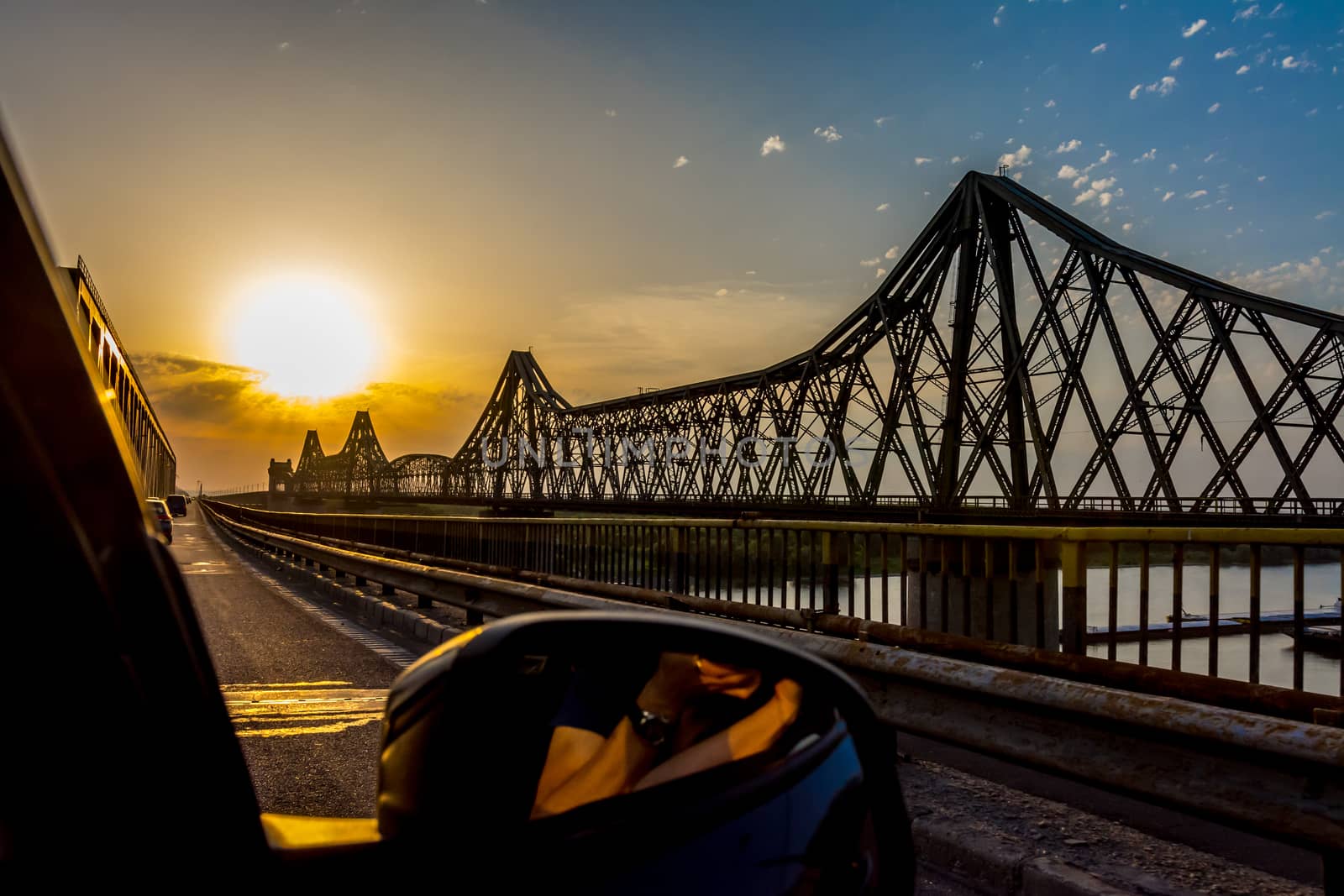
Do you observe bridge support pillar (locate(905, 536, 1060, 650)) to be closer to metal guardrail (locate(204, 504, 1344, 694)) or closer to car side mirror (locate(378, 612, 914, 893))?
metal guardrail (locate(204, 504, 1344, 694))

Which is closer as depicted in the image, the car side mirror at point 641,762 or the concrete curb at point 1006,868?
the car side mirror at point 641,762

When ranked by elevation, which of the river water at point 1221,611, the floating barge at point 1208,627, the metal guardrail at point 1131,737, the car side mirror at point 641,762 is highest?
the car side mirror at point 641,762

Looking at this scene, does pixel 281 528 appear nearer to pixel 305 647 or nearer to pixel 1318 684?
pixel 305 647

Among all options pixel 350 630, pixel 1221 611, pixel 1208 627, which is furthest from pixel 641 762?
pixel 1221 611

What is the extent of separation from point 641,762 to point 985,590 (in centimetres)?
593

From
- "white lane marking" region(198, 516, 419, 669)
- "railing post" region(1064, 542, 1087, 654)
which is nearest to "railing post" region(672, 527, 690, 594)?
"white lane marking" region(198, 516, 419, 669)

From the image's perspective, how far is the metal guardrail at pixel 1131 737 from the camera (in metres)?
3.13

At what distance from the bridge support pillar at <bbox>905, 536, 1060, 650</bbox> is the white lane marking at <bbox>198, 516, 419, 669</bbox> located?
4570mm

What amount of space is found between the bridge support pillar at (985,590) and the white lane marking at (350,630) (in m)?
4.57

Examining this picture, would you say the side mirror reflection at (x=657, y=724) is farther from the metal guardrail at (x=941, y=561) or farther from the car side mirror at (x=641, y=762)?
the metal guardrail at (x=941, y=561)

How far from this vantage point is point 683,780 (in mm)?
1607

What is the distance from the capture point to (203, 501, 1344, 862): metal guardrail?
313 centimetres

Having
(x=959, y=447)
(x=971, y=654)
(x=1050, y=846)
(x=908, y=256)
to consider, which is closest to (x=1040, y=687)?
(x=1050, y=846)

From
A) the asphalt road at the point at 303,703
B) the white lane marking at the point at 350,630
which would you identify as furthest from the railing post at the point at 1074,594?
the white lane marking at the point at 350,630
